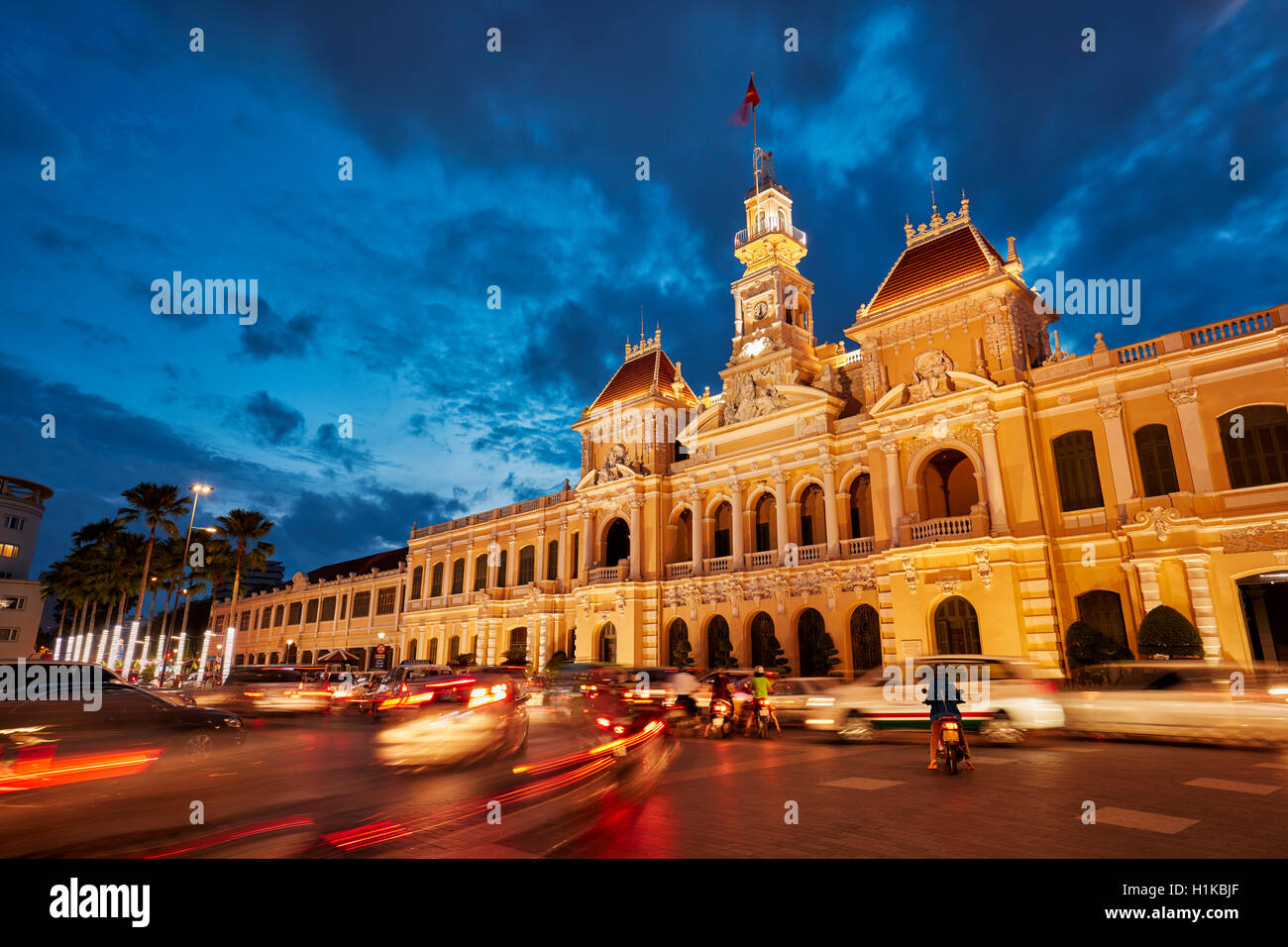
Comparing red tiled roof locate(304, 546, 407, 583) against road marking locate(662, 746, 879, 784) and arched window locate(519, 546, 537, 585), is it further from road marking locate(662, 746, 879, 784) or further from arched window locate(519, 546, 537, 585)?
road marking locate(662, 746, 879, 784)

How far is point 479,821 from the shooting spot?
730cm

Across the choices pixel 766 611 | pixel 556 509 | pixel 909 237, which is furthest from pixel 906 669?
pixel 556 509

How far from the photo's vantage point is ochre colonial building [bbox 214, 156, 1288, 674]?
876 inches

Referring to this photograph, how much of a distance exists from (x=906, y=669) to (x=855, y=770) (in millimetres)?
6150

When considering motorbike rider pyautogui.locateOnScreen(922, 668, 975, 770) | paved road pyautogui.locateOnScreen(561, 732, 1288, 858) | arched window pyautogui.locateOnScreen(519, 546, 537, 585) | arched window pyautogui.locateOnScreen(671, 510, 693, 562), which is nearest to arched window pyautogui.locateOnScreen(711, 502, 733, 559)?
arched window pyautogui.locateOnScreen(671, 510, 693, 562)

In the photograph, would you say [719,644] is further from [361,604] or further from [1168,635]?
[361,604]

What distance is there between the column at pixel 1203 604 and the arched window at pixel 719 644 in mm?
17779

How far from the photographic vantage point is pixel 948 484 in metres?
29.9

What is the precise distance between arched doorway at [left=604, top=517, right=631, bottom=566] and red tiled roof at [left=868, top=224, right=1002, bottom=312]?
64.0ft

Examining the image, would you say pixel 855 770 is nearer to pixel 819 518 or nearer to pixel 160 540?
pixel 819 518

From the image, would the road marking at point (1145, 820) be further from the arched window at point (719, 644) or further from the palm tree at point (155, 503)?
the palm tree at point (155, 503)

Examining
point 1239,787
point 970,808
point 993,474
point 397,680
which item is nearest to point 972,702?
point 1239,787

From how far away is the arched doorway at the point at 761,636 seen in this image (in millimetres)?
33438

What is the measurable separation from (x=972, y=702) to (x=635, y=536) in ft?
84.3
